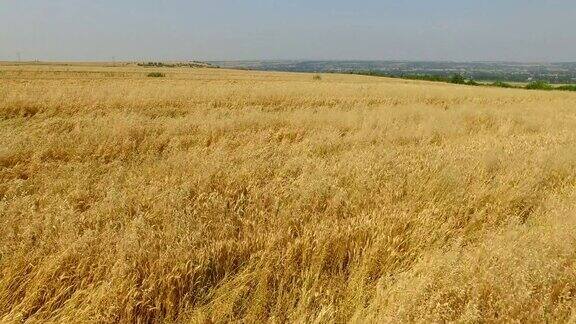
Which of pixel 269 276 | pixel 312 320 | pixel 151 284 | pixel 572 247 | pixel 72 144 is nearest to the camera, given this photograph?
pixel 312 320

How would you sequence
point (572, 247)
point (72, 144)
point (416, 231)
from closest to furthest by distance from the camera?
1. point (572, 247)
2. point (416, 231)
3. point (72, 144)

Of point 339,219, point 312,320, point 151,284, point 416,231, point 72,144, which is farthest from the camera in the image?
point 72,144

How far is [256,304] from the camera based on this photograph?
231cm

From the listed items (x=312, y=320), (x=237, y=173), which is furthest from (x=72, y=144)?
(x=312, y=320)

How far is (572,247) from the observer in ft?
9.04

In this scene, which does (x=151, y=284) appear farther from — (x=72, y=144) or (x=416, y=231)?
(x=72, y=144)

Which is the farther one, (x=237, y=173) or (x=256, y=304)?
(x=237, y=173)

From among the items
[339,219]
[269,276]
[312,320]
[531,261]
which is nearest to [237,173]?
[339,219]

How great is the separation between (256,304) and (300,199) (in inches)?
53.8

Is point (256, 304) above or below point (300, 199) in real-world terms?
below

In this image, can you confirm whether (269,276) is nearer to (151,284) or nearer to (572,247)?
(151,284)

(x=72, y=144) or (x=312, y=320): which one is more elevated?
(x=72, y=144)

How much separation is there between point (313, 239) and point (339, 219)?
0.51 meters

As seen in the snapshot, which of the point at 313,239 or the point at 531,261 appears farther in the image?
the point at 313,239
